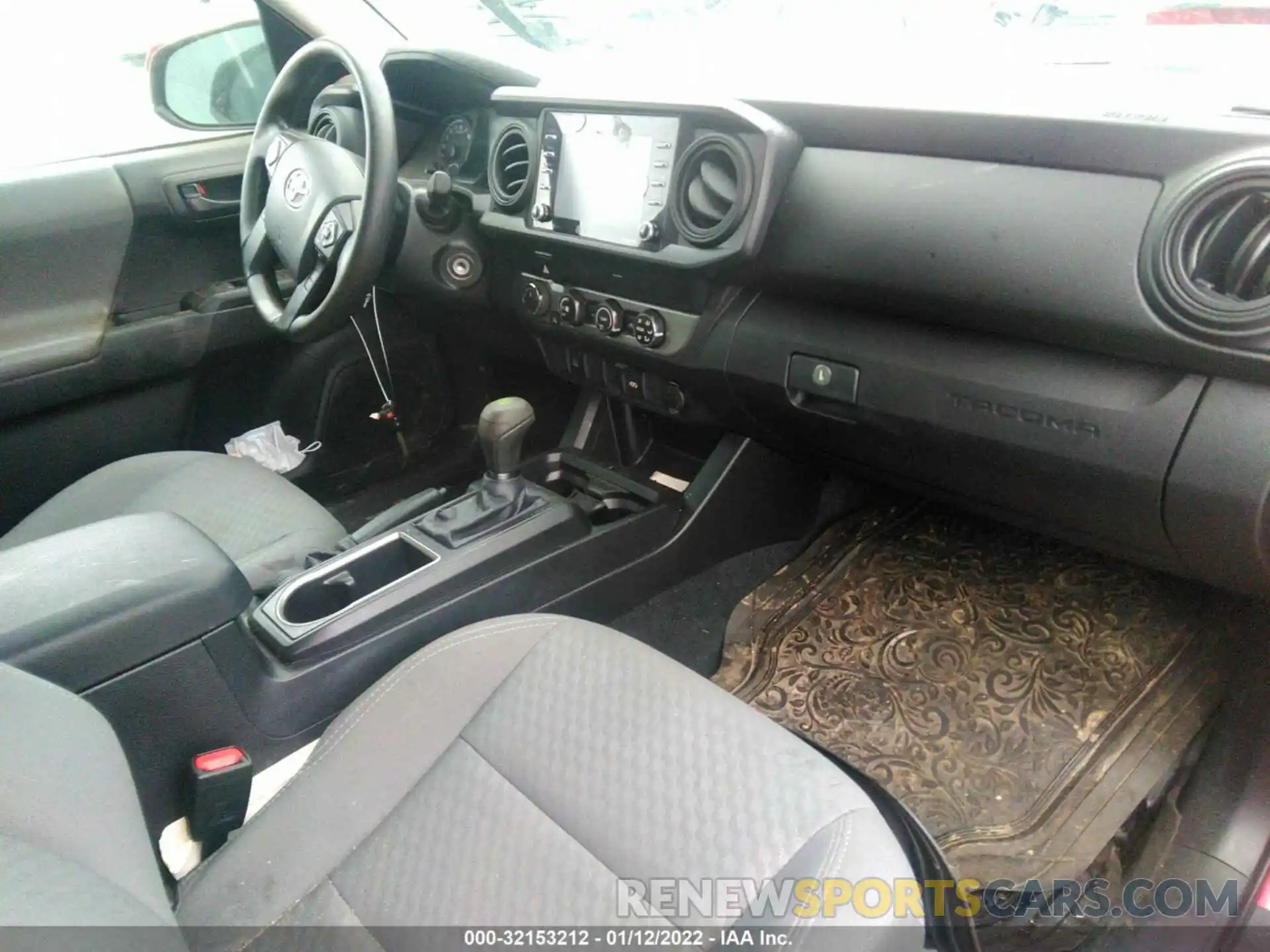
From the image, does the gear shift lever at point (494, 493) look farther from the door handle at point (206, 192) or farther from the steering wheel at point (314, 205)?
the door handle at point (206, 192)

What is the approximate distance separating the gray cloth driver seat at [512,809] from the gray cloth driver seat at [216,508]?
0.50 m

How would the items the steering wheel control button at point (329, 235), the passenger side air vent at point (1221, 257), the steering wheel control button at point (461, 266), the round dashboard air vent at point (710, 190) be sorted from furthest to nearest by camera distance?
the steering wheel control button at point (461, 266) → the steering wheel control button at point (329, 235) → the round dashboard air vent at point (710, 190) → the passenger side air vent at point (1221, 257)

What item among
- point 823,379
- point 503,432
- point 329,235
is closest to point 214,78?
point 329,235

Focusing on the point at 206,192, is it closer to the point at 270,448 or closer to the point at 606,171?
the point at 270,448

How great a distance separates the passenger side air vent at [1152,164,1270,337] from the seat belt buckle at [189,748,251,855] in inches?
45.2

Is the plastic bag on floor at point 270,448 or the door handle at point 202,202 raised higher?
the door handle at point 202,202

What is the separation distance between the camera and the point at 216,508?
1.55 m

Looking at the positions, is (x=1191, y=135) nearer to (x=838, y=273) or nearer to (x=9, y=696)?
(x=838, y=273)

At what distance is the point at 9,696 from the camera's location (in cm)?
74

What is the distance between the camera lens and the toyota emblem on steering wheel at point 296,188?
164cm

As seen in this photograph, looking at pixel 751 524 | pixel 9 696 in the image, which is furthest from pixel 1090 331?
pixel 9 696

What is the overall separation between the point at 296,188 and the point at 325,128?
18cm

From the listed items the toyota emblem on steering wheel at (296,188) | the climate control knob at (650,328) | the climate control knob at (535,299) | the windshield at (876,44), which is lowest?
the climate control knob at (535,299)

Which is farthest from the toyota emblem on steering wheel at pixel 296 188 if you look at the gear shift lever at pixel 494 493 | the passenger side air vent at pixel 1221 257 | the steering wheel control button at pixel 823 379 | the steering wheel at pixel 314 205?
the passenger side air vent at pixel 1221 257
